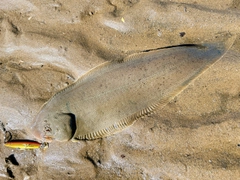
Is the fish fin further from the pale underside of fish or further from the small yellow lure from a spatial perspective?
the small yellow lure

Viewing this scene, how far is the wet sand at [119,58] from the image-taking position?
13.3 ft

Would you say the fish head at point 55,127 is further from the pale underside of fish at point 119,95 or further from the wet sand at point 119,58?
the wet sand at point 119,58

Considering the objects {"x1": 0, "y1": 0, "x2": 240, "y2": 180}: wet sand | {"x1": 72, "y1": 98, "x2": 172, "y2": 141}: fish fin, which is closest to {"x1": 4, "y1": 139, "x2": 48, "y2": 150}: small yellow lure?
{"x1": 0, "y1": 0, "x2": 240, "y2": 180}: wet sand

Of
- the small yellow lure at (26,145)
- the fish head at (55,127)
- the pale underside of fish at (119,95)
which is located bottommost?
the small yellow lure at (26,145)

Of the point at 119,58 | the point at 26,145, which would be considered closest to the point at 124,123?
the point at 119,58

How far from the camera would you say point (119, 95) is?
4.07 m

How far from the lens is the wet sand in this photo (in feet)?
13.3

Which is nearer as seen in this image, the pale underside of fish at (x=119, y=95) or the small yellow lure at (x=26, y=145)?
the pale underside of fish at (x=119, y=95)

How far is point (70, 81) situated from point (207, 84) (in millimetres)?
2166

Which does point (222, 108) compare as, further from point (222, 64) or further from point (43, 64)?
point (43, 64)

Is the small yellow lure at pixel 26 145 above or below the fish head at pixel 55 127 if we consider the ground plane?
below

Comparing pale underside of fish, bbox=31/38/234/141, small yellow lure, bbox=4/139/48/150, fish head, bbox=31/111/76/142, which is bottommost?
small yellow lure, bbox=4/139/48/150

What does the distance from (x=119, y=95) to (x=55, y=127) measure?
108cm

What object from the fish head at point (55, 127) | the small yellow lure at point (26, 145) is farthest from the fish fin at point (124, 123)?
the small yellow lure at point (26, 145)
